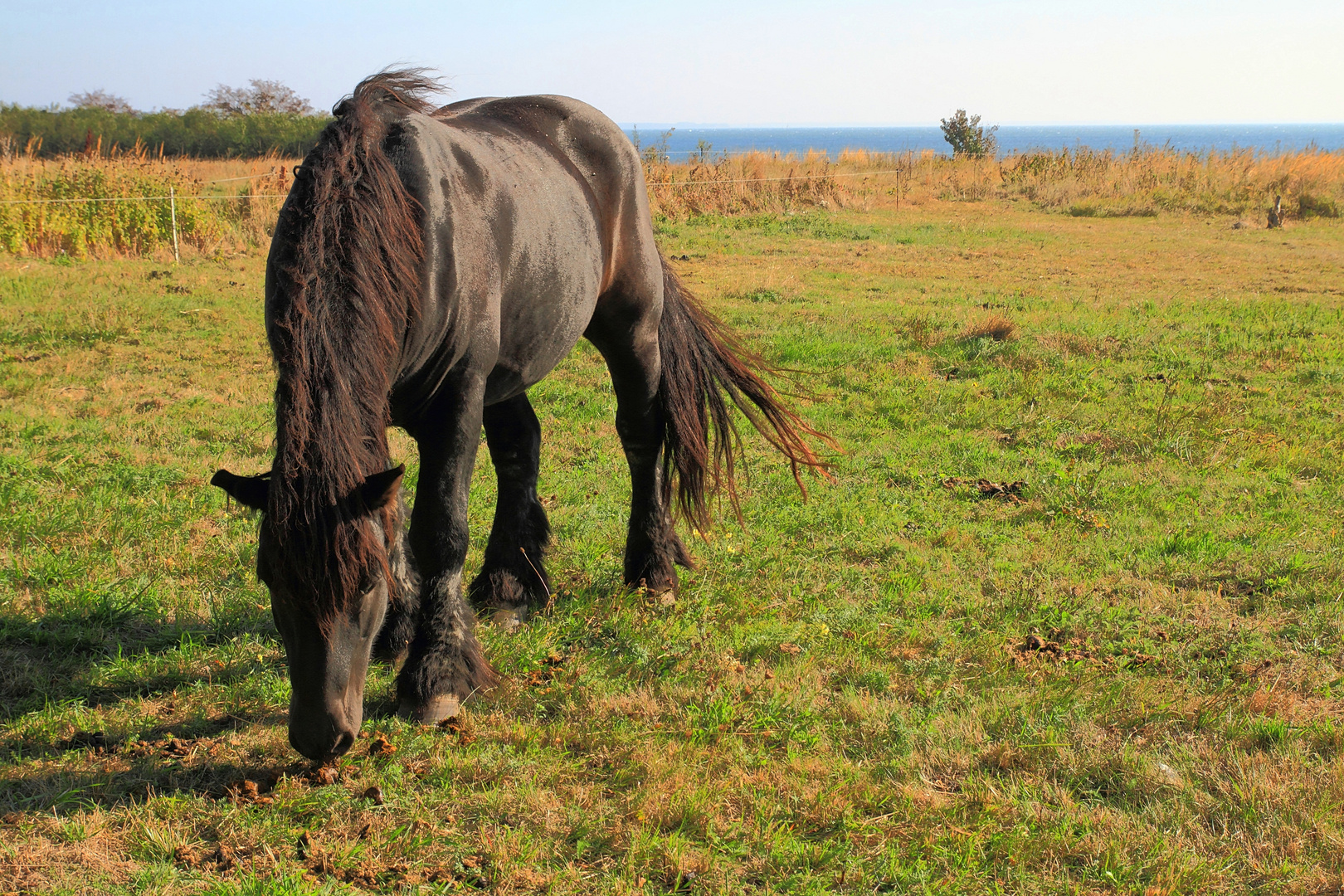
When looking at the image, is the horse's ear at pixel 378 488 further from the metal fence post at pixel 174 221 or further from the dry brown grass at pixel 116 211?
the dry brown grass at pixel 116 211

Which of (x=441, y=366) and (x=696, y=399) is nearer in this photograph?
(x=441, y=366)

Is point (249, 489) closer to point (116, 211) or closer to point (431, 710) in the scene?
point (431, 710)

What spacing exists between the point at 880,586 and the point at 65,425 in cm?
508

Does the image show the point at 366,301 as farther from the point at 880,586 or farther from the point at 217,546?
the point at 880,586

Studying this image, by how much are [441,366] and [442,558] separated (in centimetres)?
63

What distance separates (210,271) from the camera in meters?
11.1

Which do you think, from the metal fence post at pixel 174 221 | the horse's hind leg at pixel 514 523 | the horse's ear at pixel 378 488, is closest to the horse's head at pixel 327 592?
the horse's ear at pixel 378 488

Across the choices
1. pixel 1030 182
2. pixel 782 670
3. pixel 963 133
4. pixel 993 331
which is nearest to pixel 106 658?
pixel 782 670

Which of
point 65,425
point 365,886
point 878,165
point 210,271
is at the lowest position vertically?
point 365,886

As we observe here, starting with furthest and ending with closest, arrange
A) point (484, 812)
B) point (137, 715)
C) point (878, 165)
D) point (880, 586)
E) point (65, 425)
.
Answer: point (878, 165) < point (65, 425) < point (880, 586) < point (137, 715) < point (484, 812)

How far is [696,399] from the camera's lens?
425 cm

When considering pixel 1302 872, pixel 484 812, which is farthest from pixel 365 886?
Answer: pixel 1302 872

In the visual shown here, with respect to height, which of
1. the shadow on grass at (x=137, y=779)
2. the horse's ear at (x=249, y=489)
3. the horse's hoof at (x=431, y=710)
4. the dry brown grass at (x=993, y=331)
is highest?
the dry brown grass at (x=993, y=331)

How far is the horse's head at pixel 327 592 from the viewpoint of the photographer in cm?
218
